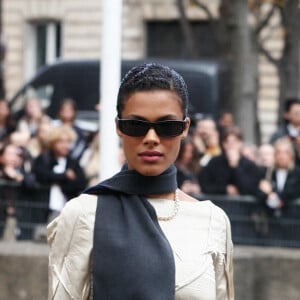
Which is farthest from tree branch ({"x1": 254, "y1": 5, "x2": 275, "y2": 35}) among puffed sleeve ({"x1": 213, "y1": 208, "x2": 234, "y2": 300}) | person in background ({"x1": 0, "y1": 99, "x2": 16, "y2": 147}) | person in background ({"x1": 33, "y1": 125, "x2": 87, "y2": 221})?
puffed sleeve ({"x1": 213, "y1": 208, "x2": 234, "y2": 300})

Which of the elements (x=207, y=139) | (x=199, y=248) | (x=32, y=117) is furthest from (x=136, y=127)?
(x=32, y=117)

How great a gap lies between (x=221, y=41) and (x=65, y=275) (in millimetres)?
18123

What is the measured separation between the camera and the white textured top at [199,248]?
13.1 feet

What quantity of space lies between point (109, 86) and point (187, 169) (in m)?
3.35

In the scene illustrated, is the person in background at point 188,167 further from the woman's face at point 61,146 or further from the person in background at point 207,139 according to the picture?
the woman's face at point 61,146

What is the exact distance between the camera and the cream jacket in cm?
401

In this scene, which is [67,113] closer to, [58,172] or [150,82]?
[58,172]

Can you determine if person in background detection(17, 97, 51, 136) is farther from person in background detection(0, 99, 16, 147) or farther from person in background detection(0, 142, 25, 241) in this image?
person in background detection(0, 142, 25, 241)

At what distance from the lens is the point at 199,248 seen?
4055 millimetres

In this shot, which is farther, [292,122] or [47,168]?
[292,122]

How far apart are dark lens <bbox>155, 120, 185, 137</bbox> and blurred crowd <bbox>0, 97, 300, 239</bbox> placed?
7.42 meters

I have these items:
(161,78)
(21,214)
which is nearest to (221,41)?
(21,214)

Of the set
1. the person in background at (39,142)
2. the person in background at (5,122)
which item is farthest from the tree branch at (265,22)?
the person in background at (39,142)

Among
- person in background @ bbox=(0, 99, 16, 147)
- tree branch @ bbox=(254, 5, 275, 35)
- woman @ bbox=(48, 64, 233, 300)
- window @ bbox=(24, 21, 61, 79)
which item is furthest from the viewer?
window @ bbox=(24, 21, 61, 79)
